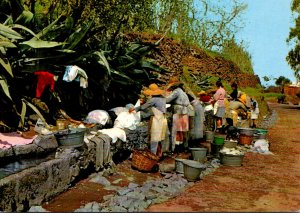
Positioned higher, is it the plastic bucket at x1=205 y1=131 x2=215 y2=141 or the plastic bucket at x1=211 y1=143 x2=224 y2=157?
the plastic bucket at x1=205 y1=131 x2=215 y2=141

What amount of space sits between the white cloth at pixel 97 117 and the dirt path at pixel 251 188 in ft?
8.58

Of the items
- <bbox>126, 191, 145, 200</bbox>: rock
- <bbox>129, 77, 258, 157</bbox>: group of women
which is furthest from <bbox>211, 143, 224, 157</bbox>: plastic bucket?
<bbox>126, 191, 145, 200</bbox>: rock

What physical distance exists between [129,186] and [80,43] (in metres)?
3.89

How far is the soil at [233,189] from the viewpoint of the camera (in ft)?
24.7

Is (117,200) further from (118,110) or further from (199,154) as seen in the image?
(118,110)

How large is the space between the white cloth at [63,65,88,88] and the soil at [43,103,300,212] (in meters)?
1.97

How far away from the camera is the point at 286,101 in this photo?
4672 centimetres

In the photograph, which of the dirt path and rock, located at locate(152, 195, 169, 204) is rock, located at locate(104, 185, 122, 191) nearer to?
rock, located at locate(152, 195, 169, 204)

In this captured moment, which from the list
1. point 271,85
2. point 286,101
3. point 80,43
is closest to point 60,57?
point 80,43

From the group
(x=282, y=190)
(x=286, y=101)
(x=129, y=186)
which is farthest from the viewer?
(x=286, y=101)

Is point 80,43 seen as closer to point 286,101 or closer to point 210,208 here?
point 210,208

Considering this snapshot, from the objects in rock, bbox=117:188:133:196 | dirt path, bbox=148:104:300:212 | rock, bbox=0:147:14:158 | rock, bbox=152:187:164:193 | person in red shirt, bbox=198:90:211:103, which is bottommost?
dirt path, bbox=148:104:300:212

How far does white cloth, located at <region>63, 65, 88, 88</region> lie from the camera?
10.1m

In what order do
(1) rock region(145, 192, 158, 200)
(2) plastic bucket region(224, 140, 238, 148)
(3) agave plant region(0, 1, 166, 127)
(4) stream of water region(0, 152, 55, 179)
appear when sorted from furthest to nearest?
(2) plastic bucket region(224, 140, 238, 148), (3) agave plant region(0, 1, 166, 127), (1) rock region(145, 192, 158, 200), (4) stream of water region(0, 152, 55, 179)
